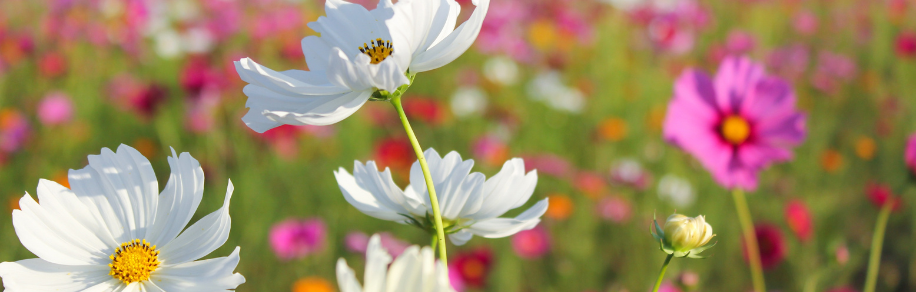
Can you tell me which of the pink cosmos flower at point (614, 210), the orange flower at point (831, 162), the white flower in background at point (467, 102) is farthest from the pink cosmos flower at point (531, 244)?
the orange flower at point (831, 162)

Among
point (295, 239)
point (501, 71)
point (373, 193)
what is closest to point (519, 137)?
point (501, 71)

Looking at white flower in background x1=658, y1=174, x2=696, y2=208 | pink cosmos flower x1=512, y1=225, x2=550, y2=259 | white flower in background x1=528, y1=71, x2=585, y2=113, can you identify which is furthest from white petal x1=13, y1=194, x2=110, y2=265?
white flower in background x1=528, y1=71, x2=585, y2=113

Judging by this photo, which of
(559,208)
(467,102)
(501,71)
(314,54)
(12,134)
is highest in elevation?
(12,134)

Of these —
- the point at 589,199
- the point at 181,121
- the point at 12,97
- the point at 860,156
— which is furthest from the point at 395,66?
the point at 12,97

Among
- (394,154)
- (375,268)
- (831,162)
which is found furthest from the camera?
(831,162)

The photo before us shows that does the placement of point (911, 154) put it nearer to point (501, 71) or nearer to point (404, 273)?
point (404, 273)

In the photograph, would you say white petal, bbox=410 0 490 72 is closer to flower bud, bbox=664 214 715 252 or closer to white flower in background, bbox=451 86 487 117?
flower bud, bbox=664 214 715 252
